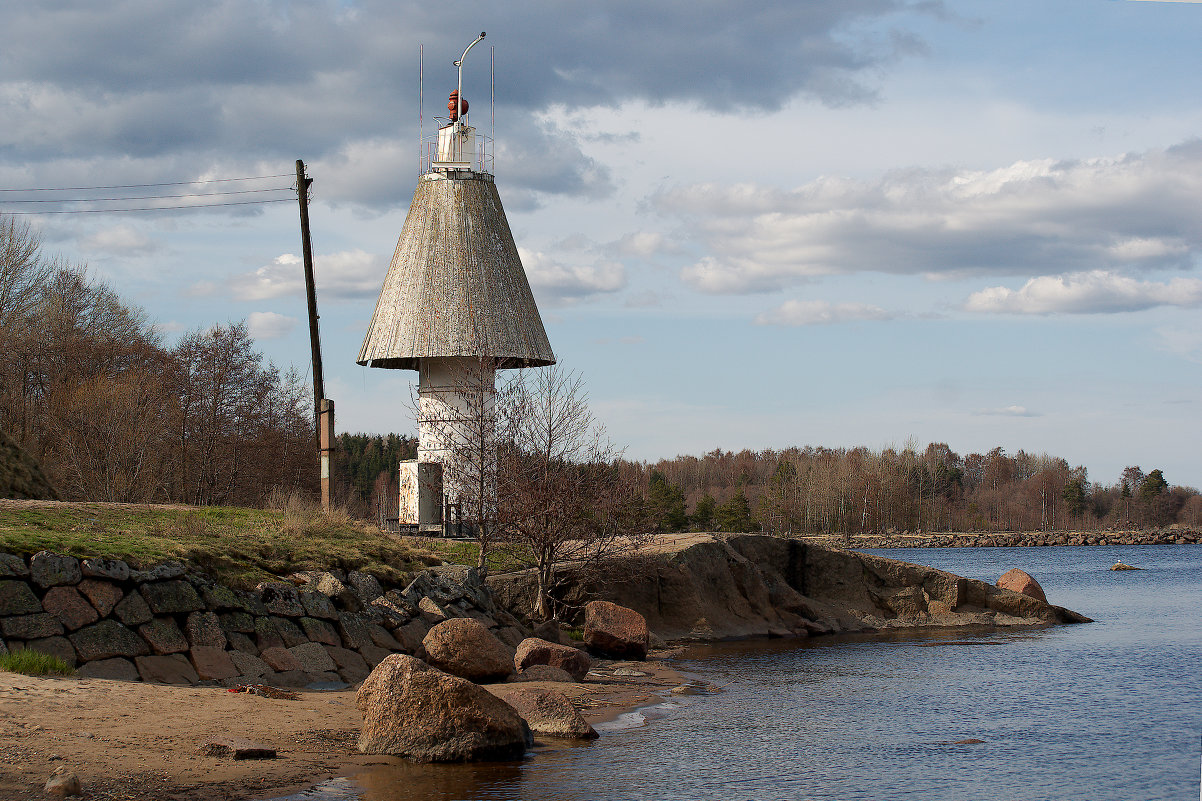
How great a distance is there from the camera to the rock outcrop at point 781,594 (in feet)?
78.7

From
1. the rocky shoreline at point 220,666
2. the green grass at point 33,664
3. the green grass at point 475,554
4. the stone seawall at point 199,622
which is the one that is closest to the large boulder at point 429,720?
the rocky shoreline at point 220,666

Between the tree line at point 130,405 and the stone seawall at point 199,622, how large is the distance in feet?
42.2

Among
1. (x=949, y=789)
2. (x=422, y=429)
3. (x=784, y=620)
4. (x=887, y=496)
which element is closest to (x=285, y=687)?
(x=949, y=789)

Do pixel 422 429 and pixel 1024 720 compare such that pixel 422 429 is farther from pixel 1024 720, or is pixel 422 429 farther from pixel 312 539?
pixel 1024 720

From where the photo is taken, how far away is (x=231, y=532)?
→ 53.9ft

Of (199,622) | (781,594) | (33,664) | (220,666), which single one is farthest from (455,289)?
(33,664)

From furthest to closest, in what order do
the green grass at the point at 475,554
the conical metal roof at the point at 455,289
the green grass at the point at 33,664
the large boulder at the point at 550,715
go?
1. the conical metal roof at the point at 455,289
2. the green grass at the point at 475,554
3. the large boulder at the point at 550,715
4. the green grass at the point at 33,664

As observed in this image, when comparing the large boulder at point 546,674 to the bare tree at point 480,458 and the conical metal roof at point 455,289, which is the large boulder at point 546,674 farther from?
the conical metal roof at point 455,289

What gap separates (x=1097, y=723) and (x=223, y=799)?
1185cm

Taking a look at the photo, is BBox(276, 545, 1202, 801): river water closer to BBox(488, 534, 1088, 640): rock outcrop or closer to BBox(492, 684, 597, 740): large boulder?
BBox(492, 684, 597, 740): large boulder

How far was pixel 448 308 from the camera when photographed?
88.0ft

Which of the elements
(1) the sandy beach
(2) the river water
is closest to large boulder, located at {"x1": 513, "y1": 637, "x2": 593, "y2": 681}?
(2) the river water

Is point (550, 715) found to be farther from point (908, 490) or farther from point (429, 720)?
point (908, 490)

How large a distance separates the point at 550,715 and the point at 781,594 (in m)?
16.4
